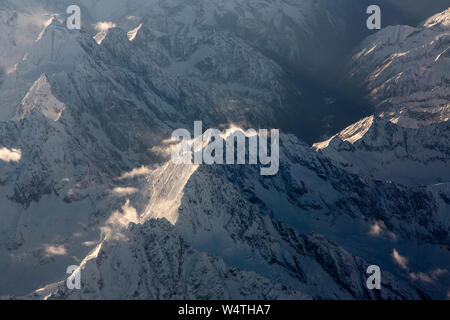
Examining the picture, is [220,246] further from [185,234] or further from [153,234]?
[153,234]
